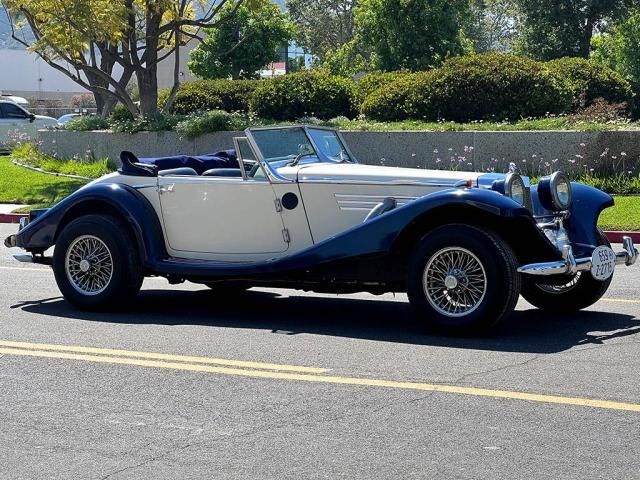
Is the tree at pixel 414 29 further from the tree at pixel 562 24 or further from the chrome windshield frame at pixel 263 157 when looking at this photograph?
the chrome windshield frame at pixel 263 157

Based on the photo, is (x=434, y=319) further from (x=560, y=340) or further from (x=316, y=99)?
(x=316, y=99)

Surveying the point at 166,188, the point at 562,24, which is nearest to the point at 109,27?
the point at 166,188

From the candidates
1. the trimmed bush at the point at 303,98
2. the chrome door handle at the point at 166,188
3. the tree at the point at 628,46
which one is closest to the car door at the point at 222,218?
the chrome door handle at the point at 166,188

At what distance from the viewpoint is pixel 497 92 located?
22.1 meters

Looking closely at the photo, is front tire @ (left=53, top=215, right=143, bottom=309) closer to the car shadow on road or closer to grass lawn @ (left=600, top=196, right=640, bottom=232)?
the car shadow on road

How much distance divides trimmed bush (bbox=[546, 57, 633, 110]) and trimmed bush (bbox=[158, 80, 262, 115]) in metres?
7.19

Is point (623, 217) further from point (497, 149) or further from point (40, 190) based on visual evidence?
point (40, 190)

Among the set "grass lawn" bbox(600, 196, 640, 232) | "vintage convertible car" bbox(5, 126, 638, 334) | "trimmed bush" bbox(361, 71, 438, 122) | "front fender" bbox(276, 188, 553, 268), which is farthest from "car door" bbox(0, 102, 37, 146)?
"front fender" bbox(276, 188, 553, 268)

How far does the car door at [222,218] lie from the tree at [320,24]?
6146cm

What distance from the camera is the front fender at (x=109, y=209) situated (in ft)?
30.7

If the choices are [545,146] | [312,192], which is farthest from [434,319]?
[545,146]

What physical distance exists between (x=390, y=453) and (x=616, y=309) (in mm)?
4460

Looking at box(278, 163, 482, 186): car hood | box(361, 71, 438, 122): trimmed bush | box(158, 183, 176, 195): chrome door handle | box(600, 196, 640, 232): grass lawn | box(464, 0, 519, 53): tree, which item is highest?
box(464, 0, 519, 53): tree

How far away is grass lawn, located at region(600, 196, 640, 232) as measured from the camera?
620 inches
